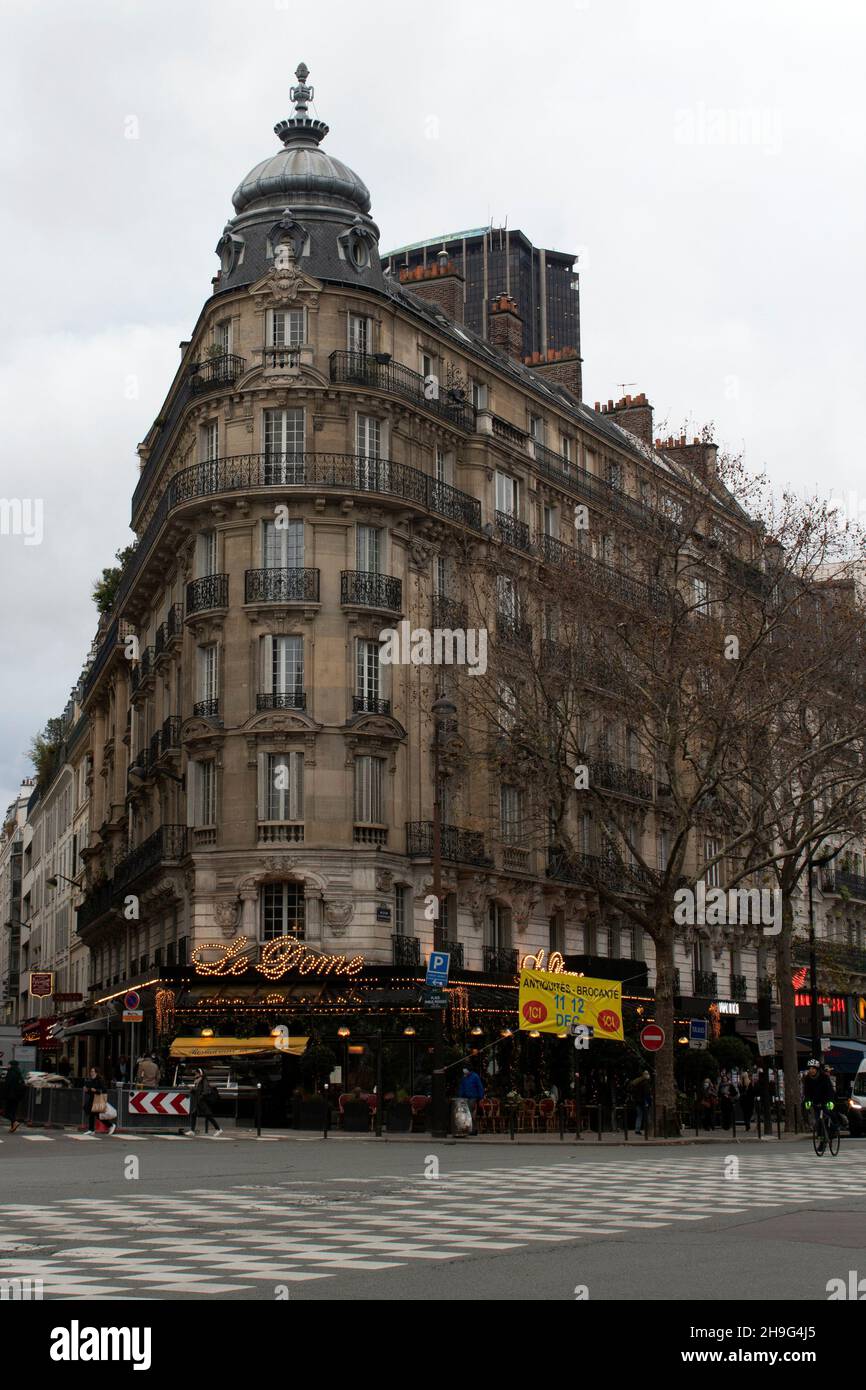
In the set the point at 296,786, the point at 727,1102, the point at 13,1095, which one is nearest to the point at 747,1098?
the point at 727,1102

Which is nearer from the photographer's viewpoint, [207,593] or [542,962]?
[207,593]

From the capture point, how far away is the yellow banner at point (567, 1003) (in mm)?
34500

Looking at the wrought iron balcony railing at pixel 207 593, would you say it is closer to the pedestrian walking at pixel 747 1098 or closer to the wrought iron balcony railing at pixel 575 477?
the wrought iron balcony railing at pixel 575 477

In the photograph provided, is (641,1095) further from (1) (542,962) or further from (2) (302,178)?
(2) (302,178)

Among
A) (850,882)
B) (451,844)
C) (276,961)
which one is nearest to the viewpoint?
(276,961)

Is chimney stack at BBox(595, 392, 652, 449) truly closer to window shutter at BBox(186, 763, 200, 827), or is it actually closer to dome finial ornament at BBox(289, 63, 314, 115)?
dome finial ornament at BBox(289, 63, 314, 115)

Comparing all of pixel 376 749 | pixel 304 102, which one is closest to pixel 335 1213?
pixel 376 749

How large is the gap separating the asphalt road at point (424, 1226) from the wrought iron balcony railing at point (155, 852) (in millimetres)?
18774

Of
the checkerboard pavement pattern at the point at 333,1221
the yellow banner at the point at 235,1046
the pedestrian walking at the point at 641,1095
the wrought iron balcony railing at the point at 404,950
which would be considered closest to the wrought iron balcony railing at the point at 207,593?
the wrought iron balcony railing at the point at 404,950

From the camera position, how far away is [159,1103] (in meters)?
32.4

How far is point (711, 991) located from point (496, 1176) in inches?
1521

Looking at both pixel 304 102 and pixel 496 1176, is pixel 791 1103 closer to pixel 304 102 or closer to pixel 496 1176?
pixel 496 1176

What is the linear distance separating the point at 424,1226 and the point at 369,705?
28285mm

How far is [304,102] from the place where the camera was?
48.0 m
